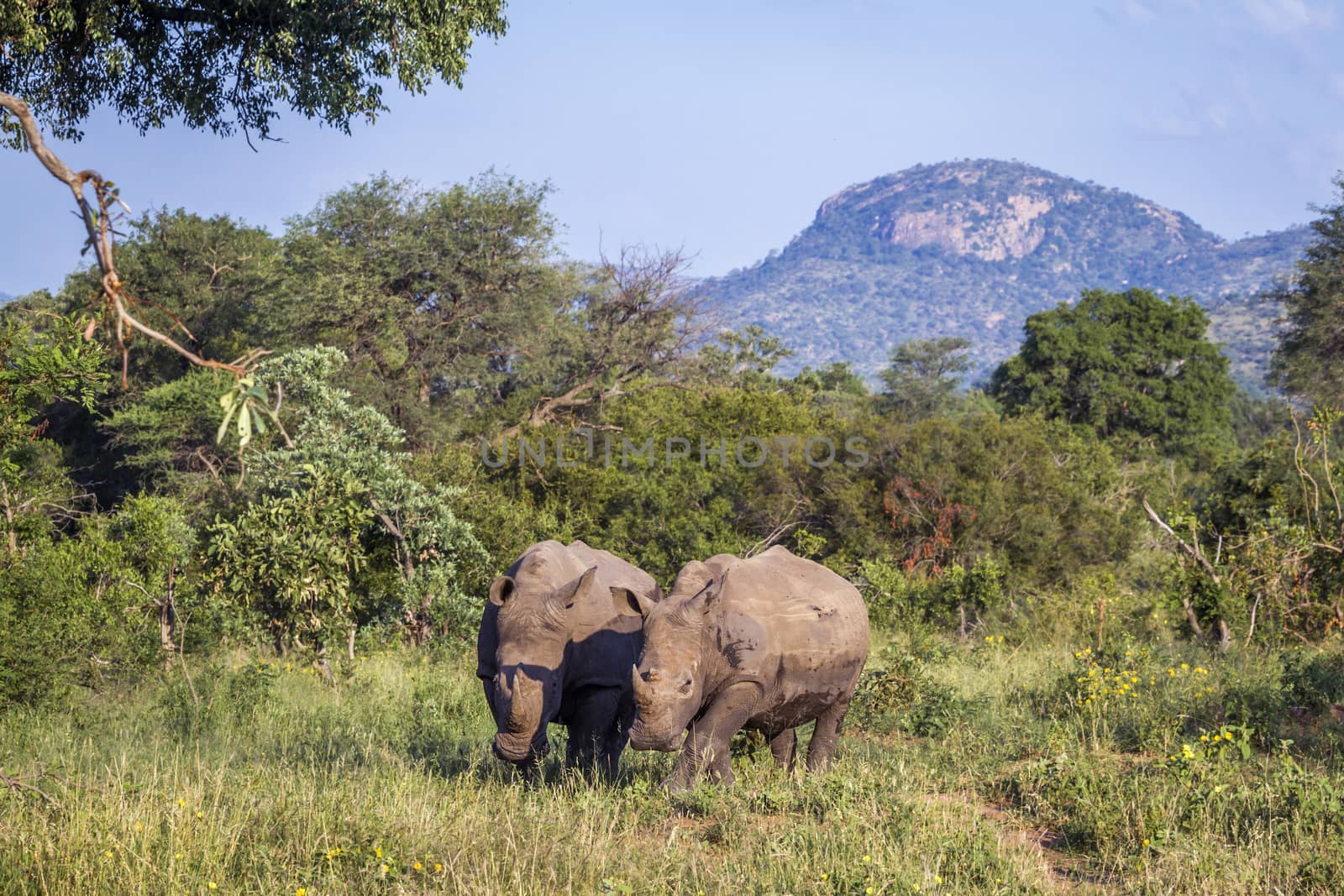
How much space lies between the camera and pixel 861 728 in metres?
10.4

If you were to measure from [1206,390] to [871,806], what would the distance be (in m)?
34.7

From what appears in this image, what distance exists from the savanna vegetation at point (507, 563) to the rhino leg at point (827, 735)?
13.5 inches

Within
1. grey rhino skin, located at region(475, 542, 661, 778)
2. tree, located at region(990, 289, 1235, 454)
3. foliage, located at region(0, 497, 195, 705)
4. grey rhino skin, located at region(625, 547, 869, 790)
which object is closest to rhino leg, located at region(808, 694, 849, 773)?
grey rhino skin, located at region(625, 547, 869, 790)

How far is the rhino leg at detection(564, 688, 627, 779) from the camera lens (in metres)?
8.22

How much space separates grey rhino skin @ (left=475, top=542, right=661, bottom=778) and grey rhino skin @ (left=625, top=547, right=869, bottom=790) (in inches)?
16.0

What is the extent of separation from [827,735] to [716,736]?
1425 mm

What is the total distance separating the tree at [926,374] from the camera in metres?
48.7

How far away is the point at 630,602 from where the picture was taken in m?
8.05

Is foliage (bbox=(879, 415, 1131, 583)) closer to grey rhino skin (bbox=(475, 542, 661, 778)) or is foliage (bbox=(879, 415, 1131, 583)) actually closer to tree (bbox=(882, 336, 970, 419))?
grey rhino skin (bbox=(475, 542, 661, 778))

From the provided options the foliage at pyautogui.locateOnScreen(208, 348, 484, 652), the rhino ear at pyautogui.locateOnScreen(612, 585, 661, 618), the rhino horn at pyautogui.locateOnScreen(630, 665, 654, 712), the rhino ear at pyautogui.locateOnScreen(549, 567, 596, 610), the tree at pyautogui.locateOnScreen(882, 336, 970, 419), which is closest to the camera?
the rhino horn at pyautogui.locateOnScreen(630, 665, 654, 712)

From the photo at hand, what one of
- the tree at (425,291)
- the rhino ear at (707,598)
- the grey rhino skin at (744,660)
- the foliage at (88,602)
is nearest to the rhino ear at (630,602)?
the grey rhino skin at (744,660)

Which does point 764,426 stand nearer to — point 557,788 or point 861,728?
point 861,728

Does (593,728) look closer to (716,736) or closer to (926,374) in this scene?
(716,736)

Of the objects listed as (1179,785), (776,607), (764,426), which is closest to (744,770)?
(776,607)
